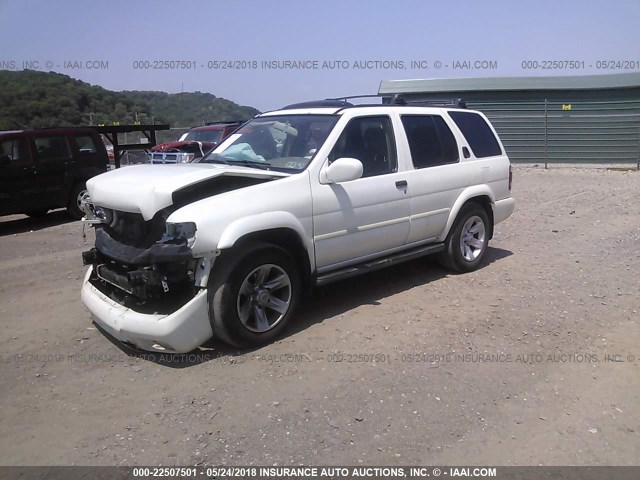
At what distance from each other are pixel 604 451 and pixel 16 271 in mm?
6747

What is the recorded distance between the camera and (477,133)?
677 cm

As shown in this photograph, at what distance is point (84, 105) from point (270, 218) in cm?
3230

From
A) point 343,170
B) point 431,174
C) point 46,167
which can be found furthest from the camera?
point 46,167

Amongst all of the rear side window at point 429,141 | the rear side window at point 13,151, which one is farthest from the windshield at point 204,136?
the rear side window at point 429,141

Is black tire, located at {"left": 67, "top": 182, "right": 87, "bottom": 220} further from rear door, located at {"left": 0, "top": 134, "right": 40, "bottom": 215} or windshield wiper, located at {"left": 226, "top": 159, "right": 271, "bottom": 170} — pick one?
windshield wiper, located at {"left": 226, "top": 159, "right": 271, "bottom": 170}

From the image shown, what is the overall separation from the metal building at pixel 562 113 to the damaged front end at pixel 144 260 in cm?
1655

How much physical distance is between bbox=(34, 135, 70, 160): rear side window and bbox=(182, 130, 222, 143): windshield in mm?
4292

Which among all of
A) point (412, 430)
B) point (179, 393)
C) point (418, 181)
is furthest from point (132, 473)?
point (418, 181)

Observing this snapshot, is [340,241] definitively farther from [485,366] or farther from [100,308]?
[100,308]

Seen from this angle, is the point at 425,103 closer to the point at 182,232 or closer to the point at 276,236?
the point at 276,236

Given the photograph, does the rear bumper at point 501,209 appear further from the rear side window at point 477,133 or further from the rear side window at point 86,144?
the rear side window at point 86,144

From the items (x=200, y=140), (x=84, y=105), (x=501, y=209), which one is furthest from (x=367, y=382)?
(x=84, y=105)

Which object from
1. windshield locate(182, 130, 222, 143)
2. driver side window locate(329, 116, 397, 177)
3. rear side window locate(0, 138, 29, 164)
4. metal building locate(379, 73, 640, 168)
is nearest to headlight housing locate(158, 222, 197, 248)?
driver side window locate(329, 116, 397, 177)

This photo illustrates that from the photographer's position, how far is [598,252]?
24.7 feet
